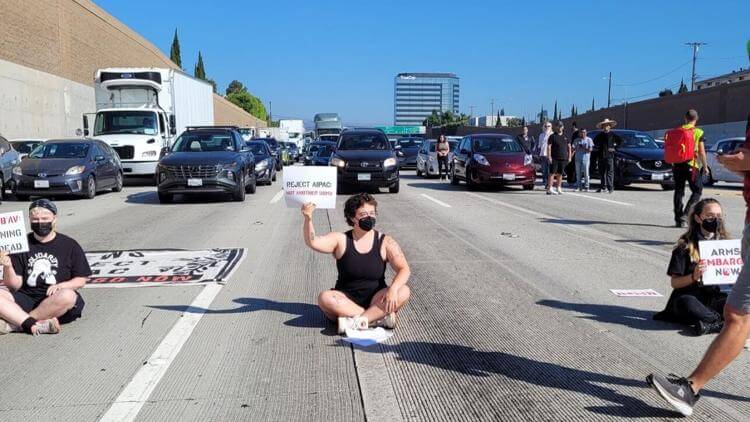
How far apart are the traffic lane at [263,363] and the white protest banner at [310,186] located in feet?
3.43

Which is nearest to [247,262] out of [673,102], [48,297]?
[48,297]

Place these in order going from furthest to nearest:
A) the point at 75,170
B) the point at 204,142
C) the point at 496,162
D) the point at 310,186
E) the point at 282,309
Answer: the point at 496,162, the point at 204,142, the point at 75,170, the point at 282,309, the point at 310,186

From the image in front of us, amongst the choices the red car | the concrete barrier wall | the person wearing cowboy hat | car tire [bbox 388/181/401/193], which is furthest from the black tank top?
the concrete barrier wall

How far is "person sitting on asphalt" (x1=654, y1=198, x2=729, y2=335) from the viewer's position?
5148mm

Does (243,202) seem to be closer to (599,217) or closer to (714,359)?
(599,217)

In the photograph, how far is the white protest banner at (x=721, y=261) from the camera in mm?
4715

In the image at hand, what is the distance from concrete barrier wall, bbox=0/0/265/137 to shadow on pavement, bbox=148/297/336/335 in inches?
1058

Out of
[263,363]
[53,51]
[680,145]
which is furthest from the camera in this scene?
[53,51]

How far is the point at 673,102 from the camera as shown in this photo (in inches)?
1746

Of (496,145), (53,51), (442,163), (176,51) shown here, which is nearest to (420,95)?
(176,51)

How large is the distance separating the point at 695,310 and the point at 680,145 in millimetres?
6186

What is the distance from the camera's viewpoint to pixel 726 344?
3.48 m

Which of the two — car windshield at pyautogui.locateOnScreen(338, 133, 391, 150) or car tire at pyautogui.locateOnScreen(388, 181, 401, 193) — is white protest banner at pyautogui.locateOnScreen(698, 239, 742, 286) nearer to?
car tire at pyautogui.locateOnScreen(388, 181, 401, 193)

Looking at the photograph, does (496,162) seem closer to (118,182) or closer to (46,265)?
(118,182)
